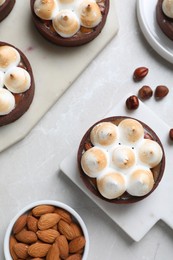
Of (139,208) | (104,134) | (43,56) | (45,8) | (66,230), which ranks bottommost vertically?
(139,208)

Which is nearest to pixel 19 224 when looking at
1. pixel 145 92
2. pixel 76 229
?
pixel 76 229

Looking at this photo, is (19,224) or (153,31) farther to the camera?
(153,31)

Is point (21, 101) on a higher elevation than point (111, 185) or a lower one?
higher

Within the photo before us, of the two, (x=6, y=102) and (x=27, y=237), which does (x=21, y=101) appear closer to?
(x=6, y=102)

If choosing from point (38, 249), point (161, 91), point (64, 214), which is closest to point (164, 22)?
point (161, 91)

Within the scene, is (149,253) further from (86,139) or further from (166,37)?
(166,37)

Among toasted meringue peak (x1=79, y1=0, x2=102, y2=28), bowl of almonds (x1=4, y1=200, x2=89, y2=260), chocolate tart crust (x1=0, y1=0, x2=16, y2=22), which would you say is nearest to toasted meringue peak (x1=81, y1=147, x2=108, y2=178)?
bowl of almonds (x1=4, y1=200, x2=89, y2=260)

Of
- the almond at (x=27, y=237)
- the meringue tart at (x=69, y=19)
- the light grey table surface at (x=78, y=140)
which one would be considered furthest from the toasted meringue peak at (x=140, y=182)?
the meringue tart at (x=69, y=19)
